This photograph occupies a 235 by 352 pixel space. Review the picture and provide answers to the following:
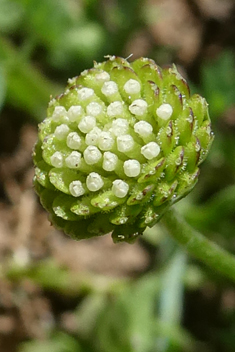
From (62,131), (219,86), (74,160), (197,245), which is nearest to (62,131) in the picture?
(62,131)

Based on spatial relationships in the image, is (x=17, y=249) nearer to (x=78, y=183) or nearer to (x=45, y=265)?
(x=45, y=265)

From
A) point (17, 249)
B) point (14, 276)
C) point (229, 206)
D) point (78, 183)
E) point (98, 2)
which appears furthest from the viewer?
point (98, 2)

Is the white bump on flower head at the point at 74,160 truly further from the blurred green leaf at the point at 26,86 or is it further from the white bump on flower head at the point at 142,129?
the blurred green leaf at the point at 26,86

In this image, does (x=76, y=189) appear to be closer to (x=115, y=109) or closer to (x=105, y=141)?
(x=105, y=141)

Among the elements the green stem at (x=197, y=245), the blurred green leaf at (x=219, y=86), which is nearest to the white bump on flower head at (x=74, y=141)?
the green stem at (x=197, y=245)

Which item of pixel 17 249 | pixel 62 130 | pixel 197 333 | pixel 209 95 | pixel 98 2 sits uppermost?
pixel 62 130

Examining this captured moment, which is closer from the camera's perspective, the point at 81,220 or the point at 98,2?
the point at 81,220

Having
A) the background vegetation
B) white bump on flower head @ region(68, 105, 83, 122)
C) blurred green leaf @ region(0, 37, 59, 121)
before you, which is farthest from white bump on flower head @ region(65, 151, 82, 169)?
→ blurred green leaf @ region(0, 37, 59, 121)

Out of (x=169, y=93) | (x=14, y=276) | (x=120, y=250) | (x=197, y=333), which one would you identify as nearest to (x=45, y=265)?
(x=14, y=276)
